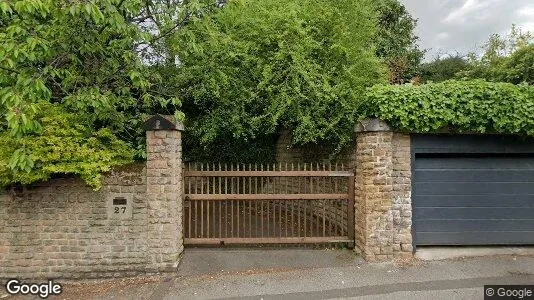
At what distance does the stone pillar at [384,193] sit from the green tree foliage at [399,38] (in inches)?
299

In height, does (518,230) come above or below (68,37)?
below

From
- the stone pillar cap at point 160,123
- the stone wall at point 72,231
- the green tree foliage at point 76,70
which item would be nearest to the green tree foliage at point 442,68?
the green tree foliage at point 76,70

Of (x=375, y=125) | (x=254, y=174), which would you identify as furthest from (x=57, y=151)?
(x=375, y=125)

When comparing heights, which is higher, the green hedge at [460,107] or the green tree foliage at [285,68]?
the green tree foliage at [285,68]

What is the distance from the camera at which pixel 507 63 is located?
10.7 metres

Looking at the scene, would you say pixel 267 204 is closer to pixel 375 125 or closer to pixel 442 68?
pixel 375 125

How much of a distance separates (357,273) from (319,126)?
2.88 meters

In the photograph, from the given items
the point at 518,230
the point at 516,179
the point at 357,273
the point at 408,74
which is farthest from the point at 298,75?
the point at 408,74

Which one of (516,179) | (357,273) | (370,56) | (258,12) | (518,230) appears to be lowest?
(357,273)

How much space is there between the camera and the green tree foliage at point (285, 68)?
7008 millimetres

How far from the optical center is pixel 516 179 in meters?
→ 6.20

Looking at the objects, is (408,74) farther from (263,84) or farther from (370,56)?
(263,84)

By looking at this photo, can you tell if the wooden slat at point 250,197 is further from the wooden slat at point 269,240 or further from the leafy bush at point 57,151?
the leafy bush at point 57,151

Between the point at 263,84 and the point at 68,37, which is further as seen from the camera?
the point at 263,84
